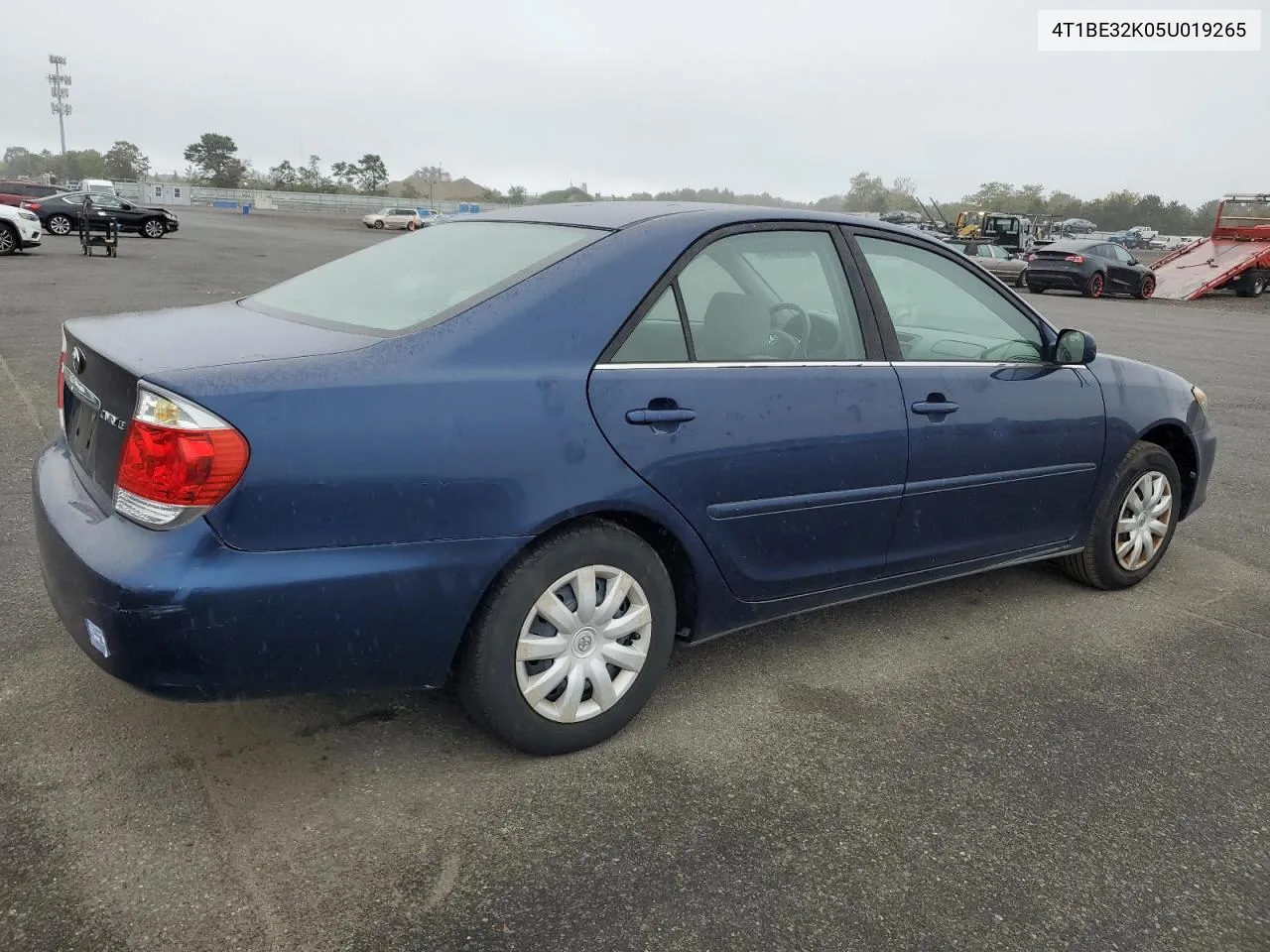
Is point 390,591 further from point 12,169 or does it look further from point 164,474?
point 12,169

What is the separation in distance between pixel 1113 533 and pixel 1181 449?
2.12 feet

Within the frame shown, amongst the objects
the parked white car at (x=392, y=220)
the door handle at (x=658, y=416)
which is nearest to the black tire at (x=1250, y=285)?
the door handle at (x=658, y=416)

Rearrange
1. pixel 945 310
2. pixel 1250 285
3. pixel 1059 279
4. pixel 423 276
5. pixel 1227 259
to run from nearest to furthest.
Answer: pixel 423 276 → pixel 945 310 → pixel 1059 279 → pixel 1227 259 → pixel 1250 285

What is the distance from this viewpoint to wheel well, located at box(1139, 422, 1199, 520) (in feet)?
14.4

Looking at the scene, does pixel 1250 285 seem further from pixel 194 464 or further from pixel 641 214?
pixel 194 464

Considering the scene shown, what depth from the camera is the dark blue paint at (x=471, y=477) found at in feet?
7.44

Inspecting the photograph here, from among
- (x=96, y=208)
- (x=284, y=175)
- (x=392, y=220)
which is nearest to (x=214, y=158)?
(x=284, y=175)

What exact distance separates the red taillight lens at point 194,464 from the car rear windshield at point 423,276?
2.03 ft

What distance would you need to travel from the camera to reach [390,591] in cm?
242

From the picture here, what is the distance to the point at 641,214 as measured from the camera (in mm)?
3145

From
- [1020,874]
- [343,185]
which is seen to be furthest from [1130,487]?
[343,185]

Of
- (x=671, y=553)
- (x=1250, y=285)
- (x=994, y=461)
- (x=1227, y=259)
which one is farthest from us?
(x=1250, y=285)

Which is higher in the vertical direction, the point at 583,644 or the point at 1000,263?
the point at 1000,263

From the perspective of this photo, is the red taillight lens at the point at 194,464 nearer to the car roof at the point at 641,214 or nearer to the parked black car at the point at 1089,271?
the car roof at the point at 641,214
